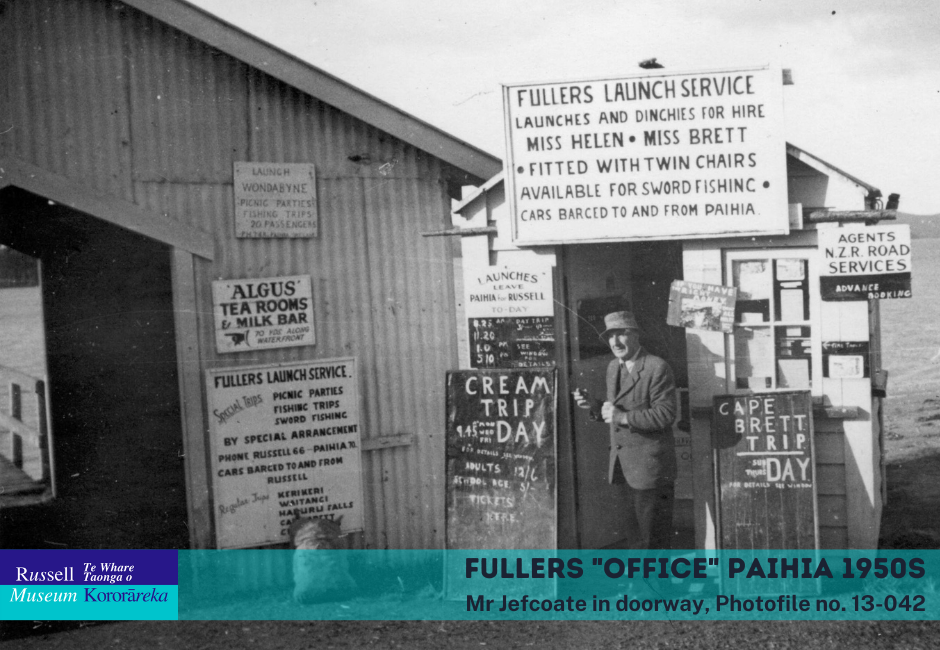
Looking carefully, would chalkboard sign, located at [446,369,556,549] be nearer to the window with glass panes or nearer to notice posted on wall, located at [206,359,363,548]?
notice posted on wall, located at [206,359,363,548]

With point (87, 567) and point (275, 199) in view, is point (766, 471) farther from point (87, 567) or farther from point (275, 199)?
point (87, 567)

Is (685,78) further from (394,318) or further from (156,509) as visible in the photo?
(156,509)

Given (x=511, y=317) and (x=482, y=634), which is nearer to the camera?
(x=482, y=634)

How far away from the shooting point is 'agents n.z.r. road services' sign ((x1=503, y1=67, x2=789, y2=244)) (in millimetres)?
6129

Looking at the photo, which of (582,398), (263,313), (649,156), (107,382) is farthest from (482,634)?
(107,382)

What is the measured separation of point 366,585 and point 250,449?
1.47 metres

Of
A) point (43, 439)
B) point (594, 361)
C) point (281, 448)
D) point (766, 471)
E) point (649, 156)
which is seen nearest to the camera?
point (649, 156)

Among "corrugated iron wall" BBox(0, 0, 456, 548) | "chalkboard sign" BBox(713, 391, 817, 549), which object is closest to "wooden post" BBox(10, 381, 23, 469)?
"corrugated iron wall" BBox(0, 0, 456, 548)

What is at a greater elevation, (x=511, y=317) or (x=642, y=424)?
(x=511, y=317)

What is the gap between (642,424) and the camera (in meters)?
6.38

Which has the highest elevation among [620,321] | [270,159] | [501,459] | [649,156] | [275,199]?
[270,159]

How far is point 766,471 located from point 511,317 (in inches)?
88.7
